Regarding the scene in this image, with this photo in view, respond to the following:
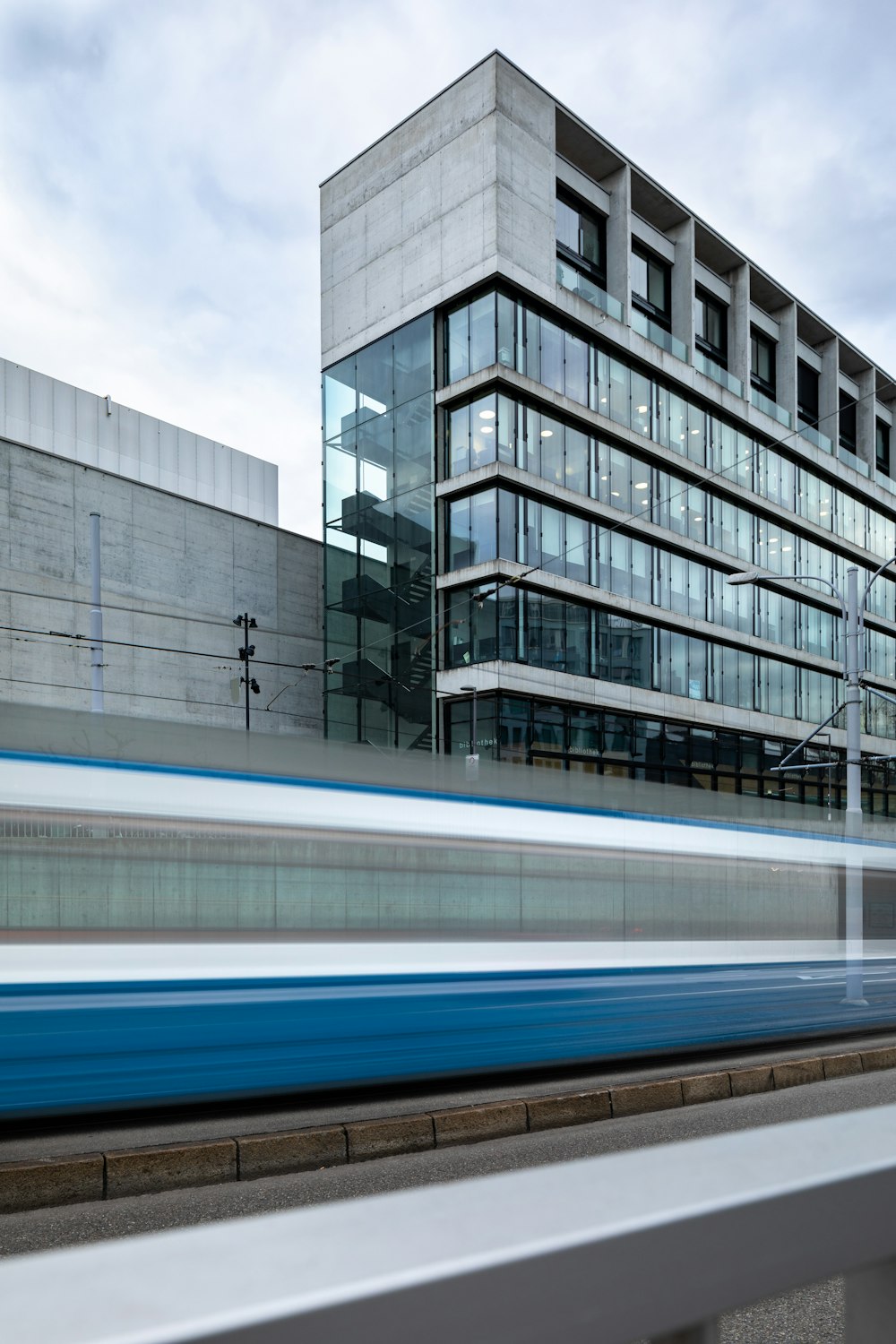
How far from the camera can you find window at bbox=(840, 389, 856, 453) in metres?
46.8

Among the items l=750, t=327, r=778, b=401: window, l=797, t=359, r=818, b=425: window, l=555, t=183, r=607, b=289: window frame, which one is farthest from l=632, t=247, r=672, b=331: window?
l=797, t=359, r=818, b=425: window

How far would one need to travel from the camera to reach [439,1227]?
70 centimetres

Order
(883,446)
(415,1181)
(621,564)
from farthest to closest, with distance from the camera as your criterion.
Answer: (883,446) → (621,564) → (415,1181)

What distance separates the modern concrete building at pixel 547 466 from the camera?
30.5 metres

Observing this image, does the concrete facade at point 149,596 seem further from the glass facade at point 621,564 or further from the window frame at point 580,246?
the window frame at point 580,246

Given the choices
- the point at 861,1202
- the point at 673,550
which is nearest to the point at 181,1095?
the point at 861,1202

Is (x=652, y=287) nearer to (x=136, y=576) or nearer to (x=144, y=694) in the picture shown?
(x=136, y=576)

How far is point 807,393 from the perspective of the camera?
4512cm

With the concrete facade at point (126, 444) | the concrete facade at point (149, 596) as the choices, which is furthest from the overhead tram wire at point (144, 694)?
the concrete facade at point (126, 444)

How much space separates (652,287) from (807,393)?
10.9m

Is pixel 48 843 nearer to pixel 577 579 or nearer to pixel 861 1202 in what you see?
pixel 861 1202

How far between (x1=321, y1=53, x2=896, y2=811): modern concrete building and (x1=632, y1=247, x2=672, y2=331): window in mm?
103

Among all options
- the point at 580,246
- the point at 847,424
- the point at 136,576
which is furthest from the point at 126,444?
the point at 847,424

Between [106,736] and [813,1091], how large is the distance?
6.12 meters
